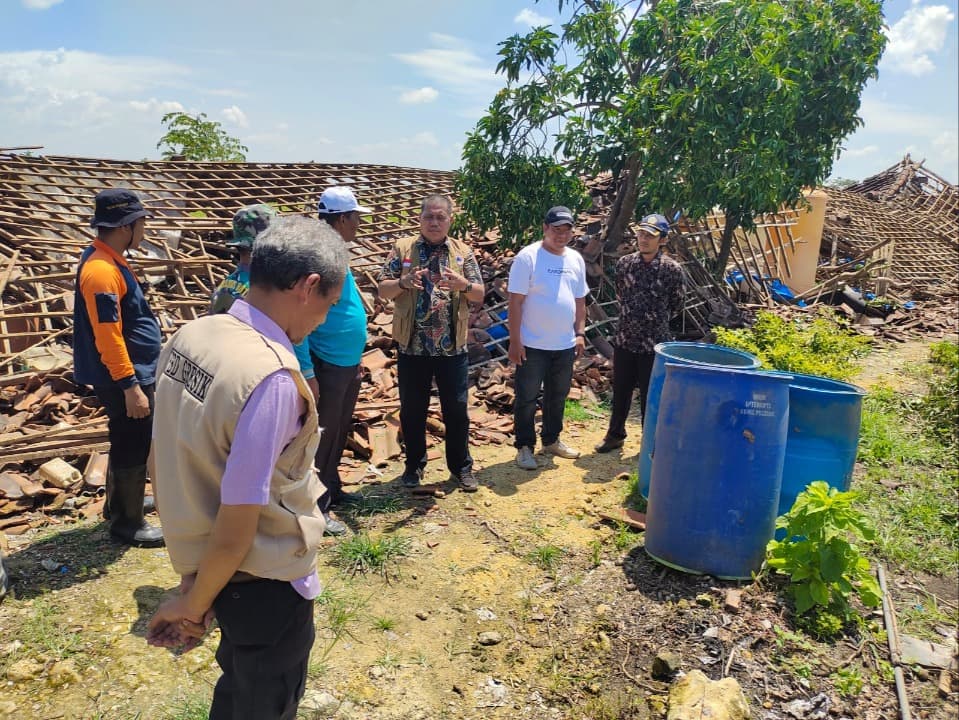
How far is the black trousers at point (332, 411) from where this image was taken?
4250mm

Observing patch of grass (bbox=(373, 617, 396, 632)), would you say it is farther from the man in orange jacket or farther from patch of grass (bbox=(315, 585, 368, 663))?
the man in orange jacket

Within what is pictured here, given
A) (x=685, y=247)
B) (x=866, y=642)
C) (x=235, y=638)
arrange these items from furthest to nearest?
1. (x=685, y=247)
2. (x=866, y=642)
3. (x=235, y=638)

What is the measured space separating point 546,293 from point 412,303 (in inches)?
48.3

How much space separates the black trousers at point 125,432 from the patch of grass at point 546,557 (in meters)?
2.42

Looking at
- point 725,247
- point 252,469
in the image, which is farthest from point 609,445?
point 725,247

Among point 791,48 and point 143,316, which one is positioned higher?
point 791,48

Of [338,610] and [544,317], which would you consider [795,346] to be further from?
[338,610]

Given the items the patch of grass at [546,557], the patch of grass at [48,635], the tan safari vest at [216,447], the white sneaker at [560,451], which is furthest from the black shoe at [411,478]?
the tan safari vest at [216,447]

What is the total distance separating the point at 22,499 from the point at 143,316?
1950mm

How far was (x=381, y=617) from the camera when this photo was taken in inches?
140

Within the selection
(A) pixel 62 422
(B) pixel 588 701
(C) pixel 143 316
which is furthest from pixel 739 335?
(A) pixel 62 422

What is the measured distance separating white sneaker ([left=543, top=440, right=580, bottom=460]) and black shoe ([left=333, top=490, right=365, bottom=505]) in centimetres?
182

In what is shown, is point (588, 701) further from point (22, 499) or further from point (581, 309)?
point (22, 499)

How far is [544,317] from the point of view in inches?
211
